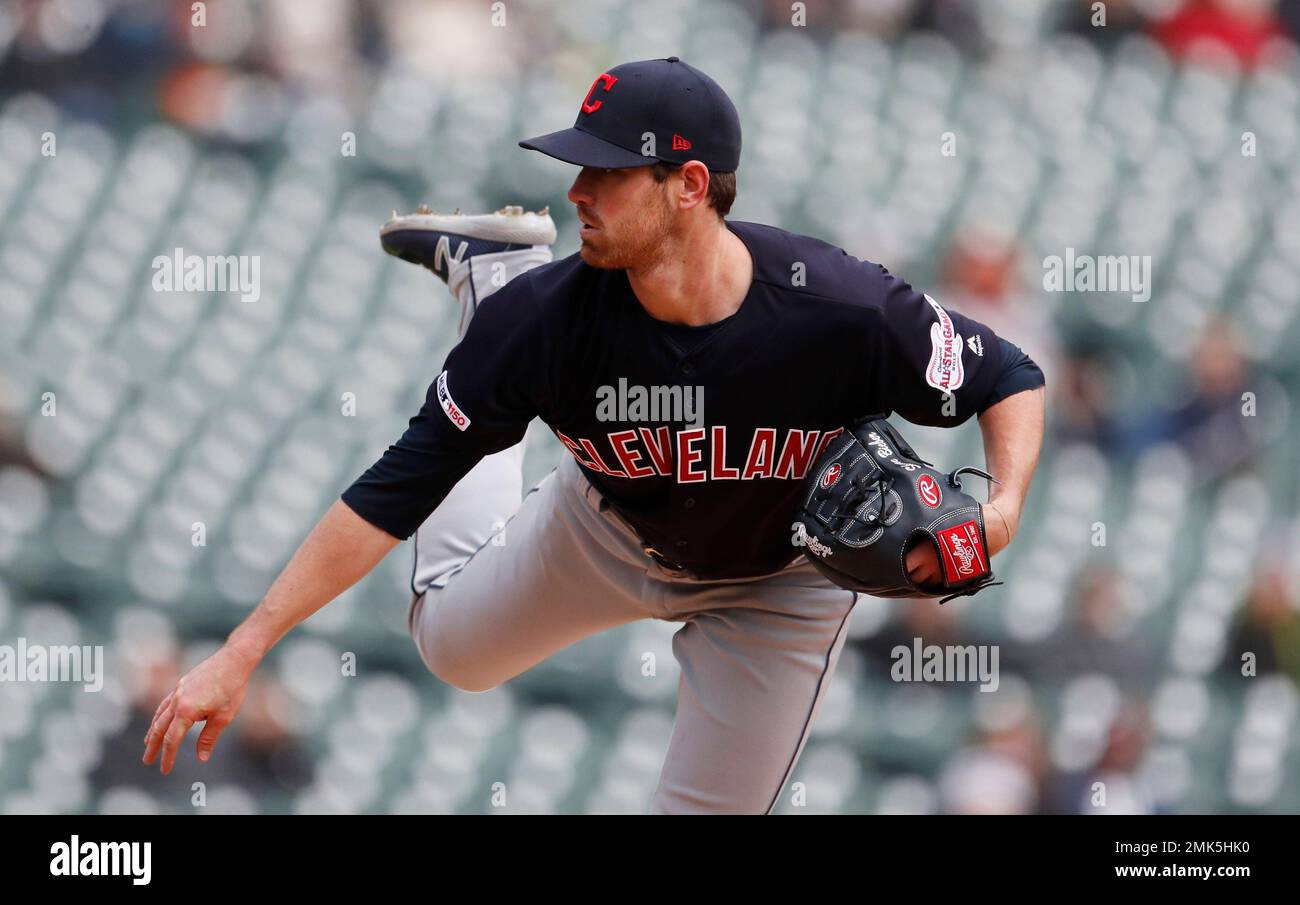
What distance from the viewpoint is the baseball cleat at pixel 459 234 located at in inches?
114

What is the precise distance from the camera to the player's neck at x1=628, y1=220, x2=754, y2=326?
2188 mm

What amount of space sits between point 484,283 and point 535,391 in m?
0.71

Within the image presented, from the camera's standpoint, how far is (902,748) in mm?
4043

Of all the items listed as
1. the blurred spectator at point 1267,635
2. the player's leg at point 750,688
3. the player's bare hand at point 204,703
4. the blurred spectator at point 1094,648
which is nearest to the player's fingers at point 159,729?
the player's bare hand at point 204,703

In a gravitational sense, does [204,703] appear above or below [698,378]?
below

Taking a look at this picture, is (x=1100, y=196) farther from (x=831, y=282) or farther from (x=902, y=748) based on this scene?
(x=831, y=282)

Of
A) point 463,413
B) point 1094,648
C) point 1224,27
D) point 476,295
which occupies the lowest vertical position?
point 1094,648

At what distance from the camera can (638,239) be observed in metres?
2.14

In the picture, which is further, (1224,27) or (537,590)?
(1224,27)

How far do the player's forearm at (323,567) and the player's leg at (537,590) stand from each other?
469 millimetres

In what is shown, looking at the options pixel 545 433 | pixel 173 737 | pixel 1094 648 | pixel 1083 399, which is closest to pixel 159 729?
pixel 173 737

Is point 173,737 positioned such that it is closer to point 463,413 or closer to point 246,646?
point 246,646

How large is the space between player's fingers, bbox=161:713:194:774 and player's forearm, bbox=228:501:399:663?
6.7 inches

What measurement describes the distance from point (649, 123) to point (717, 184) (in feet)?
0.44
